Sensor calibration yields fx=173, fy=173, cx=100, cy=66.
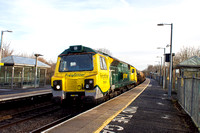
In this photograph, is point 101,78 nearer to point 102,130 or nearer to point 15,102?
point 102,130

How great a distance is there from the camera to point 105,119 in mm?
7094

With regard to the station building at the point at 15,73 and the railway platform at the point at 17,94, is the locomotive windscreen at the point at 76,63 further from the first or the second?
the station building at the point at 15,73

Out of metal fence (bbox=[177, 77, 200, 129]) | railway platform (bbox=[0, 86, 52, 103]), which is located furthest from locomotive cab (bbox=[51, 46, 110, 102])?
metal fence (bbox=[177, 77, 200, 129])

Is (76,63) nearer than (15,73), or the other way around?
(76,63)

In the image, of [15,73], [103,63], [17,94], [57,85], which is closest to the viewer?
[57,85]

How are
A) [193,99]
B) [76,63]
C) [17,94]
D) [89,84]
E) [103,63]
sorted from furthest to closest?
[17,94] → [103,63] → [76,63] → [89,84] → [193,99]

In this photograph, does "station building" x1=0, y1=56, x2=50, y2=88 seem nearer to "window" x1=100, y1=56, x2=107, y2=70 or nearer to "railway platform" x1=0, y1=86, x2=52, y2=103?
"railway platform" x1=0, y1=86, x2=52, y2=103

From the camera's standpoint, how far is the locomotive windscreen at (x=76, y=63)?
9444mm

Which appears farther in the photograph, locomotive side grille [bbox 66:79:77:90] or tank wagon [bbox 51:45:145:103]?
locomotive side grille [bbox 66:79:77:90]

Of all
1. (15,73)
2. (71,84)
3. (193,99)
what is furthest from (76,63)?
(15,73)

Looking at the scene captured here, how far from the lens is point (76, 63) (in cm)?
969

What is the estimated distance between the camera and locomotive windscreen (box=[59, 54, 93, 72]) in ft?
31.0

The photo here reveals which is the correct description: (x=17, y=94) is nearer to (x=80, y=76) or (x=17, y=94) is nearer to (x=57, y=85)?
(x=57, y=85)

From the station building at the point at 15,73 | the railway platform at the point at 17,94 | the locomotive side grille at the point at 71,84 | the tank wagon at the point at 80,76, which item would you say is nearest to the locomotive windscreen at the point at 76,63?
the tank wagon at the point at 80,76
